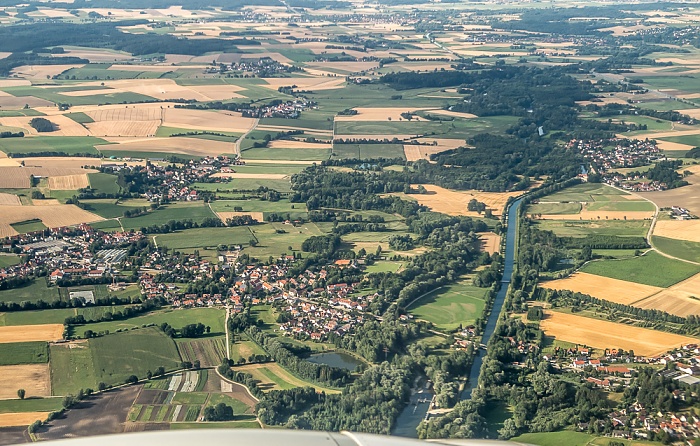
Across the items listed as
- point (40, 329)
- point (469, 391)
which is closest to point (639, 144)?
point (469, 391)

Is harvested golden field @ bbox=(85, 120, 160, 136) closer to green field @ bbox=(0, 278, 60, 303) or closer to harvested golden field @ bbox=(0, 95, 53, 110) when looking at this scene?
harvested golden field @ bbox=(0, 95, 53, 110)

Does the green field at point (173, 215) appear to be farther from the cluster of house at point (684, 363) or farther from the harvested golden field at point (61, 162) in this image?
the cluster of house at point (684, 363)

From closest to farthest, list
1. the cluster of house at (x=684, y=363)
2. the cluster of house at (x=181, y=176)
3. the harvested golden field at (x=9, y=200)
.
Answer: the cluster of house at (x=684, y=363) < the harvested golden field at (x=9, y=200) < the cluster of house at (x=181, y=176)

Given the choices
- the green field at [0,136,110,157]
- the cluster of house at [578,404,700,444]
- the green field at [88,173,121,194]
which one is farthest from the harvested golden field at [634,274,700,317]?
the green field at [0,136,110,157]

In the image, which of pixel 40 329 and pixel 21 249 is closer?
pixel 40 329

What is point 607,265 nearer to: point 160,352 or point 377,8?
point 160,352

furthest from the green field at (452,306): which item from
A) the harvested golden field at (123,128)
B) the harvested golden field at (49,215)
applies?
the harvested golden field at (123,128)

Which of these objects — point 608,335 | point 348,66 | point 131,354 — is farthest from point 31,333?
point 348,66
